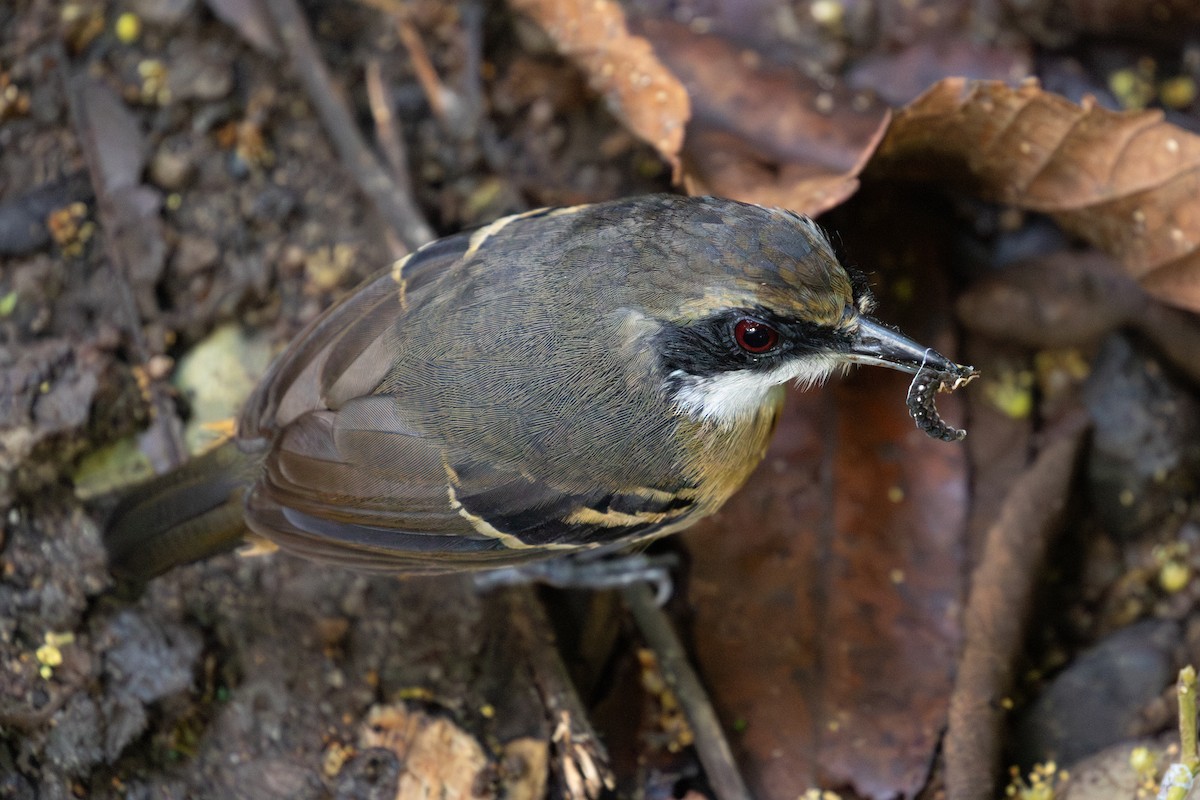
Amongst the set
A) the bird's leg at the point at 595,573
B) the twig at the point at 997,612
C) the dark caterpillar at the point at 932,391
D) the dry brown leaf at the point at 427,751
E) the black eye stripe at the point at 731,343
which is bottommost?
the twig at the point at 997,612

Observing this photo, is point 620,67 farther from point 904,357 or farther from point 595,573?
point 595,573

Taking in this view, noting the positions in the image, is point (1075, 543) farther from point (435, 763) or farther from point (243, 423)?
point (243, 423)

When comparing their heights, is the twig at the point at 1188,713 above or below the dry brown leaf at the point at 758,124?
below

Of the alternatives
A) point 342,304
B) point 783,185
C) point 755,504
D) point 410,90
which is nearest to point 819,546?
point 755,504

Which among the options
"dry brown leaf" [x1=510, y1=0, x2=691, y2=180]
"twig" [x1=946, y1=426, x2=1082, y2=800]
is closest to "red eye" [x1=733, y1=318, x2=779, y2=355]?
"dry brown leaf" [x1=510, y1=0, x2=691, y2=180]

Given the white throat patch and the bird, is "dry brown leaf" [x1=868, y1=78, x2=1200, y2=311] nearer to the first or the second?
the bird

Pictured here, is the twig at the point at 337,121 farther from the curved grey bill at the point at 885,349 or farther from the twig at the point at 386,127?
the curved grey bill at the point at 885,349

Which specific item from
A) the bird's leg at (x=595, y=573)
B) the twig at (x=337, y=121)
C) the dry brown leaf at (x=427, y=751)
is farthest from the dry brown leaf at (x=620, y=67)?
the dry brown leaf at (x=427, y=751)
